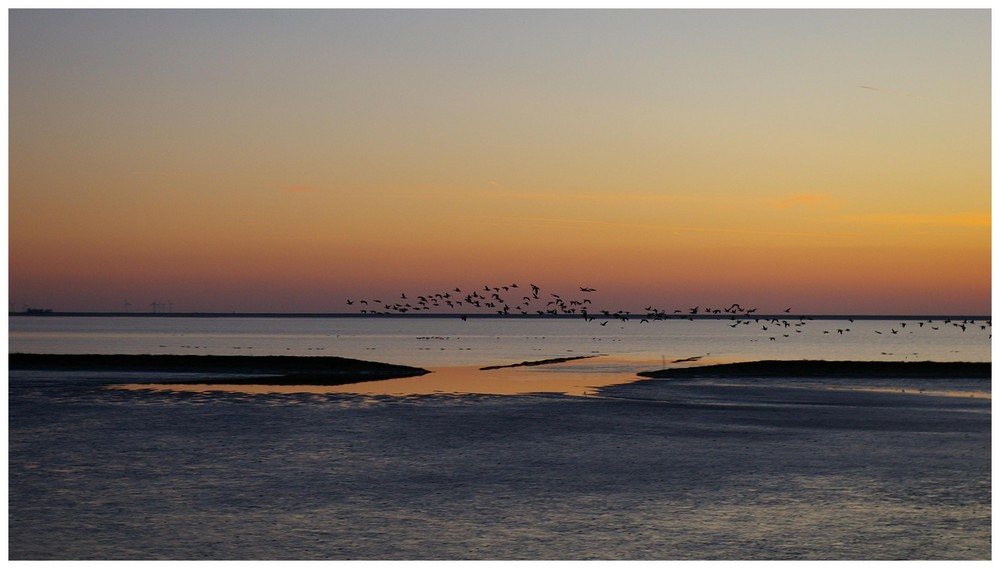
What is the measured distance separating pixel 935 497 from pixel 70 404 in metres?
27.6

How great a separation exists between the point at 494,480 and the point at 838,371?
41177 mm

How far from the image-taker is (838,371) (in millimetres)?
57000

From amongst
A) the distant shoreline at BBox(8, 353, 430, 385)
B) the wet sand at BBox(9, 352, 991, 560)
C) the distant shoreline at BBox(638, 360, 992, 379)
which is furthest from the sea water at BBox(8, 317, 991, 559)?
the distant shoreline at BBox(638, 360, 992, 379)

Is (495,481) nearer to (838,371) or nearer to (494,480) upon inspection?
(494,480)

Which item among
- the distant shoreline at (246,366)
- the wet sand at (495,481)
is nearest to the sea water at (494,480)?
the wet sand at (495,481)

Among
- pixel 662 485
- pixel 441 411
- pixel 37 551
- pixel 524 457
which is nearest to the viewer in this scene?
pixel 37 551

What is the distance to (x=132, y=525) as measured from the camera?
1616 centimetres

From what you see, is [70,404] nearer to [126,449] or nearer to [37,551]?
[126,449]

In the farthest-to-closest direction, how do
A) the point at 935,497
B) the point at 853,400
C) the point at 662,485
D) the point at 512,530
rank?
the point at 853,400 < the point at 662,485 < the point at 935,497 < the point at 512,530

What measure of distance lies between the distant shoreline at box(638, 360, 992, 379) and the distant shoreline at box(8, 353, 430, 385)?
49.4ft

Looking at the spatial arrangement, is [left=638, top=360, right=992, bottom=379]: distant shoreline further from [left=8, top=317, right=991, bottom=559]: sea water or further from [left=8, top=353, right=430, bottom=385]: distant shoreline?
[left=8, top=317, right=991, bottom=559]: sea water

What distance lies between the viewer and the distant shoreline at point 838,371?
5419cm

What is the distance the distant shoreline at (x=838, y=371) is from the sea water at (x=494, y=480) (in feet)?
60.5

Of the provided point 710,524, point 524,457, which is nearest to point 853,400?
point 524,457
